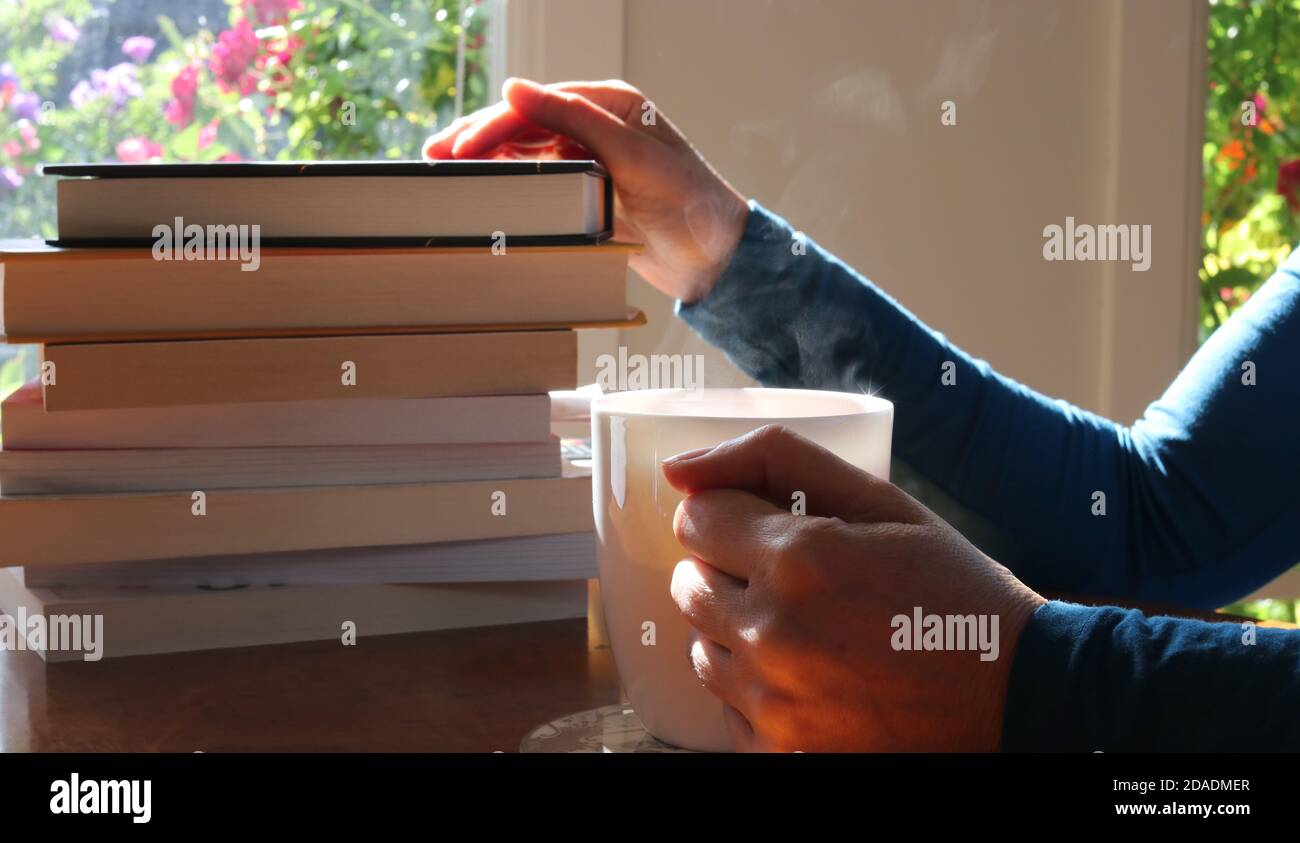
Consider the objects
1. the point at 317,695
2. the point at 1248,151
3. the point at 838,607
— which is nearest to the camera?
the point at 838,607

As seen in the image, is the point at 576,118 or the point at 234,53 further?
the point at 234,53

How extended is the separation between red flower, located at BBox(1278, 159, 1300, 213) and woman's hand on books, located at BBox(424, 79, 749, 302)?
138cm

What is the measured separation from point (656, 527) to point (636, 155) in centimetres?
51

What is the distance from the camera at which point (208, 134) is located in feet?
5.57

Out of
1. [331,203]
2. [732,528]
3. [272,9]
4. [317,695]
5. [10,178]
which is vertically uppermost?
[272,9]

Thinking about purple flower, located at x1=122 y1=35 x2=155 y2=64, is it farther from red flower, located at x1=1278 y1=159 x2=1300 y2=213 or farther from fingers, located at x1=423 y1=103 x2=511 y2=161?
red flower, located at x1=1278 y1=159 x2=1300 y2=213

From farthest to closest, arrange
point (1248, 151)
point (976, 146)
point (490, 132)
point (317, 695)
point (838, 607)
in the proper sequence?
point (1248, 151) < point (976, 146) < point (490, 132) < point (317, 695) < point (838, 607)

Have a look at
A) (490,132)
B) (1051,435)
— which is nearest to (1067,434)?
(1051,435)

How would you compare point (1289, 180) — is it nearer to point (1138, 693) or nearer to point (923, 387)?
point (923, 387)

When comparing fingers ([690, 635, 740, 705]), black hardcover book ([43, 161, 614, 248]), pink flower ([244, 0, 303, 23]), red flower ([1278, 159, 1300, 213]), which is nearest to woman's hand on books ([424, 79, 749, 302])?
black hardcover book ([43, 161, 614, 248])

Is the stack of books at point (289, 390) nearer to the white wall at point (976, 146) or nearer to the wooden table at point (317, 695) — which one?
the wooden table at point (317, 695)

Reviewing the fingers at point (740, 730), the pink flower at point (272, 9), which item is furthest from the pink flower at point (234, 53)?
the fingers at point (740, 730)

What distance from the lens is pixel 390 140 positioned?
5.67ft
